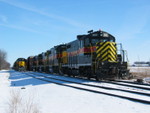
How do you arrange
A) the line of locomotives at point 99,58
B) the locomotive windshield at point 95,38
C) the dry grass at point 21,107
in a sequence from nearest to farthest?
the dry grass at point 21,107 → the line of locomotives at point 99,58 → the locomotive windshield at point 95,38

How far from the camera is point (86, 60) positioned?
15.3 metres

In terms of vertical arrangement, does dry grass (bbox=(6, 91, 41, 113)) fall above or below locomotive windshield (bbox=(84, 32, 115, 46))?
below

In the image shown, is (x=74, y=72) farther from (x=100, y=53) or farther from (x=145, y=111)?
(x=145, y=111)

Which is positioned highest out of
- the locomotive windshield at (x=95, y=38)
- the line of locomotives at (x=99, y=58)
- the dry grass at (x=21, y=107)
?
the locomotive windshield at (x=95, y=38)

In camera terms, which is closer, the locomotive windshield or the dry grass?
the dry grass

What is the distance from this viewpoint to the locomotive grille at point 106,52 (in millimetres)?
14477

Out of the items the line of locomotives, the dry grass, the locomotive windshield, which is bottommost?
the dry grass

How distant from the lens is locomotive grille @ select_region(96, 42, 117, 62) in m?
14.5

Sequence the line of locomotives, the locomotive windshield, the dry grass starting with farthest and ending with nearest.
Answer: the locomotive windshield < the line of locomotives < the dry grass

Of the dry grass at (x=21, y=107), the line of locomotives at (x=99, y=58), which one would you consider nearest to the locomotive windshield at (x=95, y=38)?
the line of locomotives at (x=99, y=58)

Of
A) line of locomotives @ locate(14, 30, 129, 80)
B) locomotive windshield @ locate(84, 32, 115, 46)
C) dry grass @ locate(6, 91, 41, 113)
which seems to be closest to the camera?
dry grass @ locate(6, 91, 41, 113)

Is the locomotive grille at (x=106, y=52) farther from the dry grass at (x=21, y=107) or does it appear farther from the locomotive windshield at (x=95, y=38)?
the dry grass at (x=21, y=107)

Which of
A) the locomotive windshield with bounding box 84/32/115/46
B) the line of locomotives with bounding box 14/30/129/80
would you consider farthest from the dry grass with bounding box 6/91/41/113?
the locomotive windshield with bounding box 84/32/115/46

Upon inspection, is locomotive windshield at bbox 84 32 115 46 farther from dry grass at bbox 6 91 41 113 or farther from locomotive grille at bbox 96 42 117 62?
dry grass at bbox 6 91 41 113
